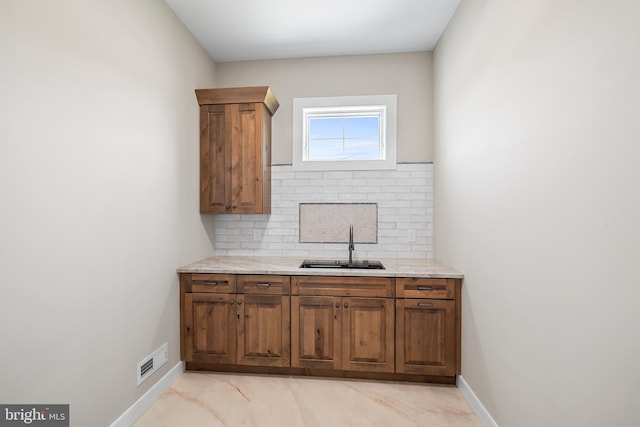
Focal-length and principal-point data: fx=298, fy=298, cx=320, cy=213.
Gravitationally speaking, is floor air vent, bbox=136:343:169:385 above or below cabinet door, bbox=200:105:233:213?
below

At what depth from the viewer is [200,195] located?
2.94 metres

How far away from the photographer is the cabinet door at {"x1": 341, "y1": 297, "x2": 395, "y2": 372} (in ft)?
8.04

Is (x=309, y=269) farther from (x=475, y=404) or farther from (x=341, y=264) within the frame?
(x=475, y=404)

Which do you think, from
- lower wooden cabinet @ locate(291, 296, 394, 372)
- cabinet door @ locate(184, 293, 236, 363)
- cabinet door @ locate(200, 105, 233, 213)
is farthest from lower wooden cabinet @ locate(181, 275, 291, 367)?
cabinet door @ locate(200, 105, 233, 213)

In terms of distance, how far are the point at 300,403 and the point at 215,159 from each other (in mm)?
2241

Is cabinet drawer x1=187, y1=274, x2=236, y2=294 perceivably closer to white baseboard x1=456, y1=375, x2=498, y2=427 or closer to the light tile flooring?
the light tile flooring

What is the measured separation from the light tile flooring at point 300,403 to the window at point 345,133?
2.05 meters

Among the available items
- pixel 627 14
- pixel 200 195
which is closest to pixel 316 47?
pixel 200 195

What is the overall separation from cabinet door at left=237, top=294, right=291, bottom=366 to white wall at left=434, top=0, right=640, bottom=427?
1.46 metres

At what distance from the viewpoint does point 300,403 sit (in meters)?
2.20

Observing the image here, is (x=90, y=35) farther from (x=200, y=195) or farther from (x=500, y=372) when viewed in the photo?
(x=500, y=372)

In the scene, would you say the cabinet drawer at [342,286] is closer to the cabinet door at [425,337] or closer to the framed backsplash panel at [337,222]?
the cabinet door at [425,337]

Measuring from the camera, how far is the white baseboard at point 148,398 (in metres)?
1.89

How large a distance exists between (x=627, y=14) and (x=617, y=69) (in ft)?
0.53
